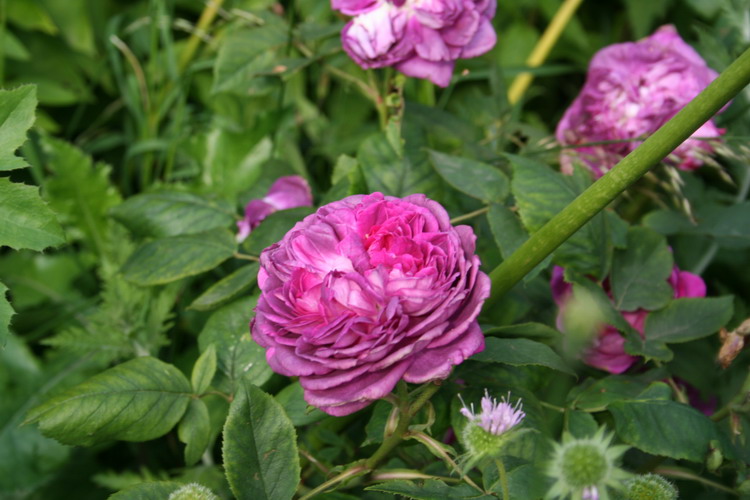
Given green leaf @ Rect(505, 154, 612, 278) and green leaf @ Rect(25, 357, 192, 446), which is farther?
green leaf @ Rect(505, 154, 612, 278)

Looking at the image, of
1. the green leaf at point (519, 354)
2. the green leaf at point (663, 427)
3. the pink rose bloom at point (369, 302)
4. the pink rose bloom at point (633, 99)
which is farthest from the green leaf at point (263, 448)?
the pink rose bloom at point (633, 99)

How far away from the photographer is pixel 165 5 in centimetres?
140

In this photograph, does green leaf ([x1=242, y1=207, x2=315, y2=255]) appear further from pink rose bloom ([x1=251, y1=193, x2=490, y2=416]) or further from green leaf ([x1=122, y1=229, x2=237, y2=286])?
pink rose bloom ([x1=251, y1=193, x2=490, y2=416])

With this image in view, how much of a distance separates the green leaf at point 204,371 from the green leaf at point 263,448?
0.39ft

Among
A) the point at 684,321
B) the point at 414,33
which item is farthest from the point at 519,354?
the point at 414,33

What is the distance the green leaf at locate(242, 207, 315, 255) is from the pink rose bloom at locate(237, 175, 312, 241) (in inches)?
2.9

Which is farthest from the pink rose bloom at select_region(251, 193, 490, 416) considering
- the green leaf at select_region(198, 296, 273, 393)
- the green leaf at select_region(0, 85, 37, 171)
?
the green leaf at select_region(0, 85, 37, 171)

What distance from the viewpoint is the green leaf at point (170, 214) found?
0.92 m

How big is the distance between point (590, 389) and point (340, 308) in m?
0.30

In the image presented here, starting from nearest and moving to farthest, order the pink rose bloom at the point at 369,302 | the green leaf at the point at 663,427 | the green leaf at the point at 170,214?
1. the pink rose bloom at the point at 369,302
2. the green leaf at the point at 663,427
3. the green leaf at the point at 170,214

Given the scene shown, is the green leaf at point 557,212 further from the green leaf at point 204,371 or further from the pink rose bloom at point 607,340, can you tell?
the green leaf at point 204,371

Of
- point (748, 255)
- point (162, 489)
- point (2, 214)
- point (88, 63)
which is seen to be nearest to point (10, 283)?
point (88, 63)

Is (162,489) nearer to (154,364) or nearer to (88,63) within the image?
(154,364)

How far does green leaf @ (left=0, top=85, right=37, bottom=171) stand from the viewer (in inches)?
27.6
